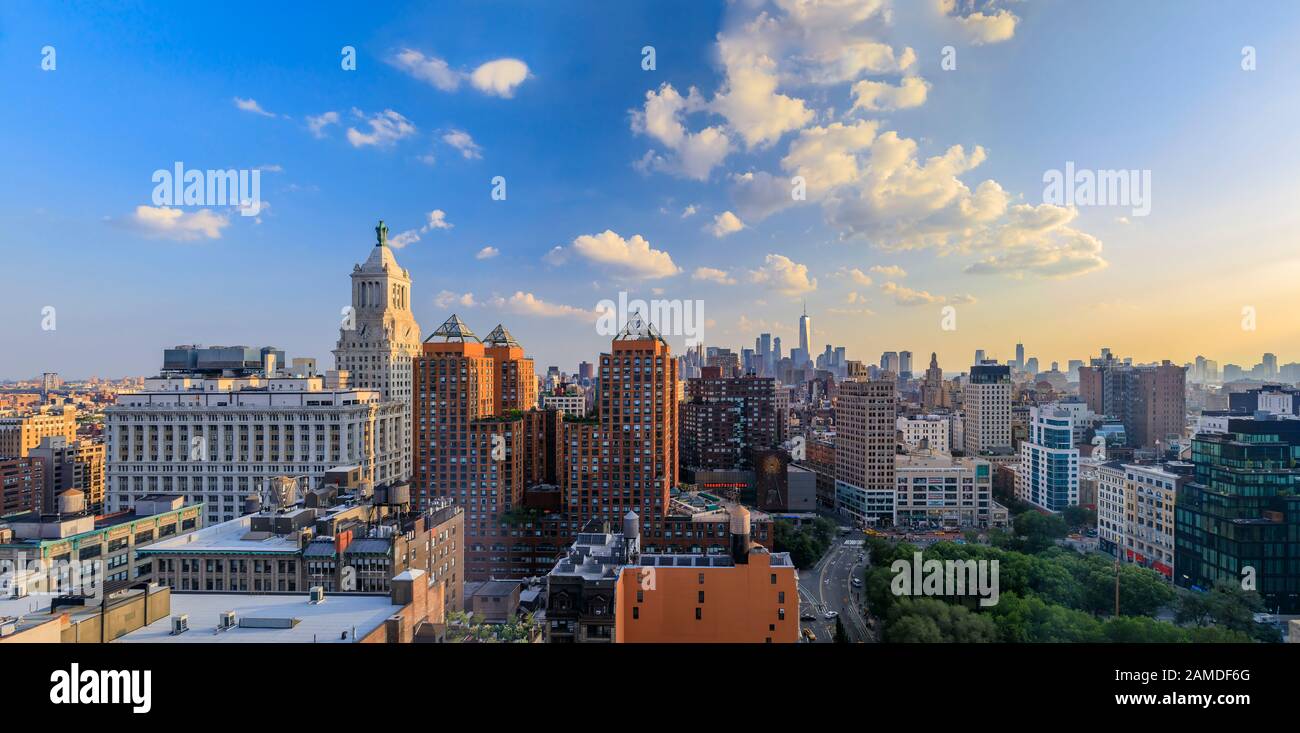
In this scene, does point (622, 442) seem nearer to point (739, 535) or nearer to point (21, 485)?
point (739, 535)

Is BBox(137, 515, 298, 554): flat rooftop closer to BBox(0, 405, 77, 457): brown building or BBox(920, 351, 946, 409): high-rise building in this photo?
BBox(0, 405, 77, 457): brown building

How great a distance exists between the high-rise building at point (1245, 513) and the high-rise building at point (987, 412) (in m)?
14.9

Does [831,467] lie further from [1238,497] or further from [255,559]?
[255,559]

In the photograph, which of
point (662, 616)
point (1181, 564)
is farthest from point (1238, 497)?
point (662, 616)

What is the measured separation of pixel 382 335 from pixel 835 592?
1365 cm

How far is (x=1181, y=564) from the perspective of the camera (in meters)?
10.7

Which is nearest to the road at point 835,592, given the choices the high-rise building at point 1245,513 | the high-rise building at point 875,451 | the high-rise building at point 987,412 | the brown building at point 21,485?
the high-rise building at point 875,451

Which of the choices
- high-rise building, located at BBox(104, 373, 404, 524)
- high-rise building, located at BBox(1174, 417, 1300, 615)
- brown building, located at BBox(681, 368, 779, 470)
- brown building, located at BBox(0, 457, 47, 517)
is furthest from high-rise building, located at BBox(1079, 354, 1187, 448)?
brown building, located at BBox(0, 457, 47, 517)

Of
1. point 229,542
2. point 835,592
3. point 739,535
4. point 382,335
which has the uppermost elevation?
point 382,335

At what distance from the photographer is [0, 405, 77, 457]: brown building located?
53.8 ft

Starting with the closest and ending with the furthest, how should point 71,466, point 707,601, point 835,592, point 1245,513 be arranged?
1. point 707,601
2. point 1245,513
3. point 835,592
4. point 71,466

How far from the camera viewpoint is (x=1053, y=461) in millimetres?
18469

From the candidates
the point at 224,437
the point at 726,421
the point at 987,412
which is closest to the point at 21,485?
the point at 224,437
